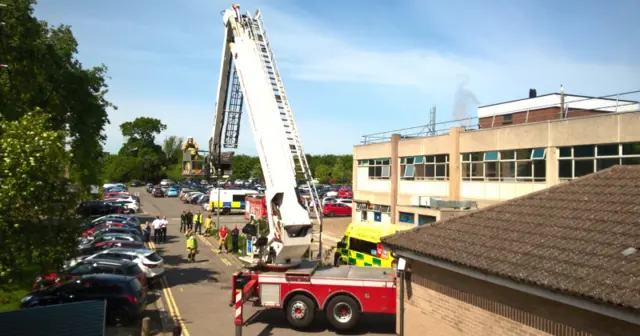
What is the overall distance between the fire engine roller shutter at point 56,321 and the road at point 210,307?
169 inches

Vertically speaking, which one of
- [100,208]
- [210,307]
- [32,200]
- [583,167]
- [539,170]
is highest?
[583,167]

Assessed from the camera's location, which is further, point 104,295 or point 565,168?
point 565,168

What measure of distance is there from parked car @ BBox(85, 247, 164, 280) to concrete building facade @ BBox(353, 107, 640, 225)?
11.8 metres

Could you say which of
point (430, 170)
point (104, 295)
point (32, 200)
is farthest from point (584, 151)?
point (32, 200)

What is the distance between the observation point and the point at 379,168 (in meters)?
33.0

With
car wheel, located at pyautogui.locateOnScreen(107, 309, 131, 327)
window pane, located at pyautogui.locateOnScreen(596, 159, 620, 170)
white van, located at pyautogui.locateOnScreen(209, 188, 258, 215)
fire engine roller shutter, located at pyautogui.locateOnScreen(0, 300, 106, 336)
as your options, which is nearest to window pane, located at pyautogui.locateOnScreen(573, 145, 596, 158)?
window pane, located at pyautogui.locateOnScreen(596, 159, 620, 170)

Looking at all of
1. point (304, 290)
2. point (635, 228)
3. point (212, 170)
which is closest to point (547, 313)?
point (635, 228)

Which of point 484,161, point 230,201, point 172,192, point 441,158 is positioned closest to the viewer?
point 484,161

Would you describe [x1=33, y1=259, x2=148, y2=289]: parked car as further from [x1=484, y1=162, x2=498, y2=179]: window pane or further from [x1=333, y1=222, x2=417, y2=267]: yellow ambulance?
[x1=484, y1=162, x2=498, y2=179]: window pane

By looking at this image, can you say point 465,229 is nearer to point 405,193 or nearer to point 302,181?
point 302,181

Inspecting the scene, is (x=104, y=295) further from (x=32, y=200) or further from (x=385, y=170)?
(x=385, y=170)

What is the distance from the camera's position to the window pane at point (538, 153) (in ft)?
68.8

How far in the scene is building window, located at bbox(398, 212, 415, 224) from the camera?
26.9 meters

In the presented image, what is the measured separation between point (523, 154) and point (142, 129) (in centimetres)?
11888
